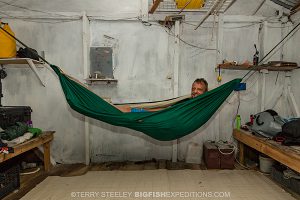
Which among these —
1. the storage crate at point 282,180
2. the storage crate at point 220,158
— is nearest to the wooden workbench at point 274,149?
the storage crate at point 220,158

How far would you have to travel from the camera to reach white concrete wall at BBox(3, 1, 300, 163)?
341 centimetres

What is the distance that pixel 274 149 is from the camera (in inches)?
93.5

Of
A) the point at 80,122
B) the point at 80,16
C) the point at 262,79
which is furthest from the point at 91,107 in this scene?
the point at 262,79

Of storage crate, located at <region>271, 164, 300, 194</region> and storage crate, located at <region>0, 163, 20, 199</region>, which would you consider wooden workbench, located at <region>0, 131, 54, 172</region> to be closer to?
storage crate, located at <region>0, 163, 20, 199</region>

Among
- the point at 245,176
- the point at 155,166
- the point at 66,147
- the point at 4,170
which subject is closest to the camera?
the point at 4,170

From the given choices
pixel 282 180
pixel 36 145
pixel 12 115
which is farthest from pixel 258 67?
pixel 12 115

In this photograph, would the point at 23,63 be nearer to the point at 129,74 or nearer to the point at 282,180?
the point at 129,74

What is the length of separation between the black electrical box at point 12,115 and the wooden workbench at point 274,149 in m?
2.88

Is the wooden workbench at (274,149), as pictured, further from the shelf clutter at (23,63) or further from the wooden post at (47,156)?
the shelf clutter at (23,63)

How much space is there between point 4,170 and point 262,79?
346 cm

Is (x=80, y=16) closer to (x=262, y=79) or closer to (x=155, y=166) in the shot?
(x=155, y=166)

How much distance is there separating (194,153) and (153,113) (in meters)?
1.27

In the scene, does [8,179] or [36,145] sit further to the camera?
[36,145]

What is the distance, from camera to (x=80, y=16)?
3.35 metres
